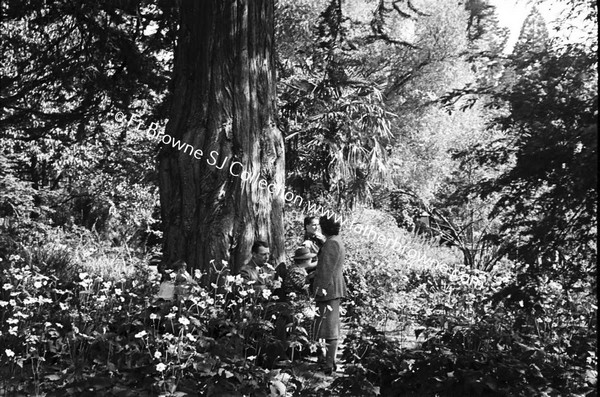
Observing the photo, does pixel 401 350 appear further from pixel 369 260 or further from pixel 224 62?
pixel 369 260

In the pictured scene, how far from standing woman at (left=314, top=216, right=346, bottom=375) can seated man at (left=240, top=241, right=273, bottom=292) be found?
464mm

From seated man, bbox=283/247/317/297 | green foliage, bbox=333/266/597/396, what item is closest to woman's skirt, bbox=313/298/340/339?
seated man, bbox=283/247/317/297

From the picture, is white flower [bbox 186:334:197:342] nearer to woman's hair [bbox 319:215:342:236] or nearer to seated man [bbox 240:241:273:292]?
seated man [bbox 240:241:273:292]

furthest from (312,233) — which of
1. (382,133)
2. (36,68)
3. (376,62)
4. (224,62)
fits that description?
(376,62)

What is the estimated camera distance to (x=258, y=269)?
628cm

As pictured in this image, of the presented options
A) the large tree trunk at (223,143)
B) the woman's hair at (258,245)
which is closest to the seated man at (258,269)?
the woman's hair at (258,245)

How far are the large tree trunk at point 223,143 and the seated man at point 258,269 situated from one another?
0.35 meters

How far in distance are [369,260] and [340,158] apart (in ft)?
7.94

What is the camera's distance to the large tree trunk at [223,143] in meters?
6.93

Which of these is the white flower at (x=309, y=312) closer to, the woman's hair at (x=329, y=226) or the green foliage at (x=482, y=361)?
the green foliage at (x=482, y=361)

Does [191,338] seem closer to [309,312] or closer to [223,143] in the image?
[309,312]

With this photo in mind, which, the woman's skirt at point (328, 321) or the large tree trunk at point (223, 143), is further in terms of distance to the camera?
the large tree trunk at point (223, 143)

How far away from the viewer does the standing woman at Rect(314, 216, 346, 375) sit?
6.14 metres

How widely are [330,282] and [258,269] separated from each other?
665mm
